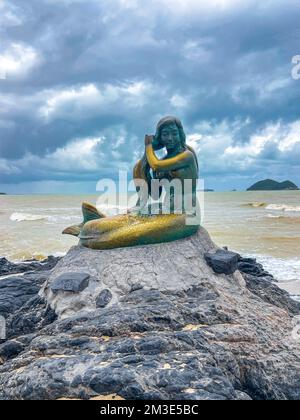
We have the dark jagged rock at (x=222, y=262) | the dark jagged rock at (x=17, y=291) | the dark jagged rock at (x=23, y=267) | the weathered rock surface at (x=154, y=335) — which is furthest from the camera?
the dark jagged rock at (x=23, y=267)

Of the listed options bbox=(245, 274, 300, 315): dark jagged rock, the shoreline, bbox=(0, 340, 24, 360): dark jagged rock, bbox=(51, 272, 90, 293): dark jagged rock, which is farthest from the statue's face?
bbox=(0, 340, 24, 360): dark jagged rock

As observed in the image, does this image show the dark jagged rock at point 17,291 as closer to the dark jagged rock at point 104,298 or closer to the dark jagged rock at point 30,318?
the dark jagged rock at point 30,318

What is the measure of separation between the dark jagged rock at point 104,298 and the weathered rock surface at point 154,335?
0.04 ft

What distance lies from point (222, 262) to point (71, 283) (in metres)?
1.72

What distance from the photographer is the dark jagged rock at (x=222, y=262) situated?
538 centimetres

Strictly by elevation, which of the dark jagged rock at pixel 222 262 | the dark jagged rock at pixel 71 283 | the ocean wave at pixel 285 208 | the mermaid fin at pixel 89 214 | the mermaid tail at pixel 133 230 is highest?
the mermaid fin at pixel 89 214

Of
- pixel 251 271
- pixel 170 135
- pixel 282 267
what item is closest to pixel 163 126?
pixel 170 135

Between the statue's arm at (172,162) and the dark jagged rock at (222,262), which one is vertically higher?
the statue's arm at (172,162)

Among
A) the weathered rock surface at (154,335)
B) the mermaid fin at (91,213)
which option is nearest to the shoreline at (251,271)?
the mermaid fin at (91,213)

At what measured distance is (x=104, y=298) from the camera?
4.87 meters

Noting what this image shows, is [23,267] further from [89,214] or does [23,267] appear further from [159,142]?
[159,142]

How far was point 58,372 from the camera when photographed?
135 inches
